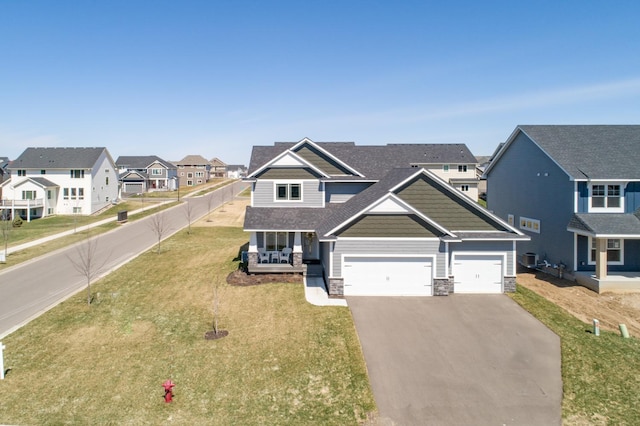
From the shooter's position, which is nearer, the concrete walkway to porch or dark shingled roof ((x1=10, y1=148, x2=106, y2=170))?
the concrete walkway to porch

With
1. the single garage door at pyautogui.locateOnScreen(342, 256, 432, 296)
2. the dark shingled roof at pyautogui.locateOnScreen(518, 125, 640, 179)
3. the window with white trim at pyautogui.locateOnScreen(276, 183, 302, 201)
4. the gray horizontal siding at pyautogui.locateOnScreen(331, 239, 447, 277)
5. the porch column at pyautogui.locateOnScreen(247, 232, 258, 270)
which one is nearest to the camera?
the gray horizontal siding at pyautogui.locateOnScreen(331, 239, 447, 277)

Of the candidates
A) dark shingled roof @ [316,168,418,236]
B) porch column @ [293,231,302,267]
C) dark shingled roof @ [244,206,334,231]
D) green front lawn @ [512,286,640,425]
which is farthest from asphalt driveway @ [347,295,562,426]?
dark shingled roof @ [244,206,334,231]

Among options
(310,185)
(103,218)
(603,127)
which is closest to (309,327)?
(310,185)

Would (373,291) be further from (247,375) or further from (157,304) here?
(157,304)

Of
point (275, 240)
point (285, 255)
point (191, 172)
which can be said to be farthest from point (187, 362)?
point (191, 172)

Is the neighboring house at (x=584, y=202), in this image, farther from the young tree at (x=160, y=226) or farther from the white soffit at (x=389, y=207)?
the young tree at (x=160, y=226)

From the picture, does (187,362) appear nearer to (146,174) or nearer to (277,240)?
(277,240)

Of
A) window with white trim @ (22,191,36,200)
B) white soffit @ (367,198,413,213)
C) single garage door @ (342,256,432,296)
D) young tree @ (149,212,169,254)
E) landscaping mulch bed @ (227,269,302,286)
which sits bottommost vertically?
landscaping mulch bed @ (227,269,302,286)

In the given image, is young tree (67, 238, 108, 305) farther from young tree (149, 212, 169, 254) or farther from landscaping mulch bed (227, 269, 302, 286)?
landscaping mulch bed (227, 269, 302, 286)
